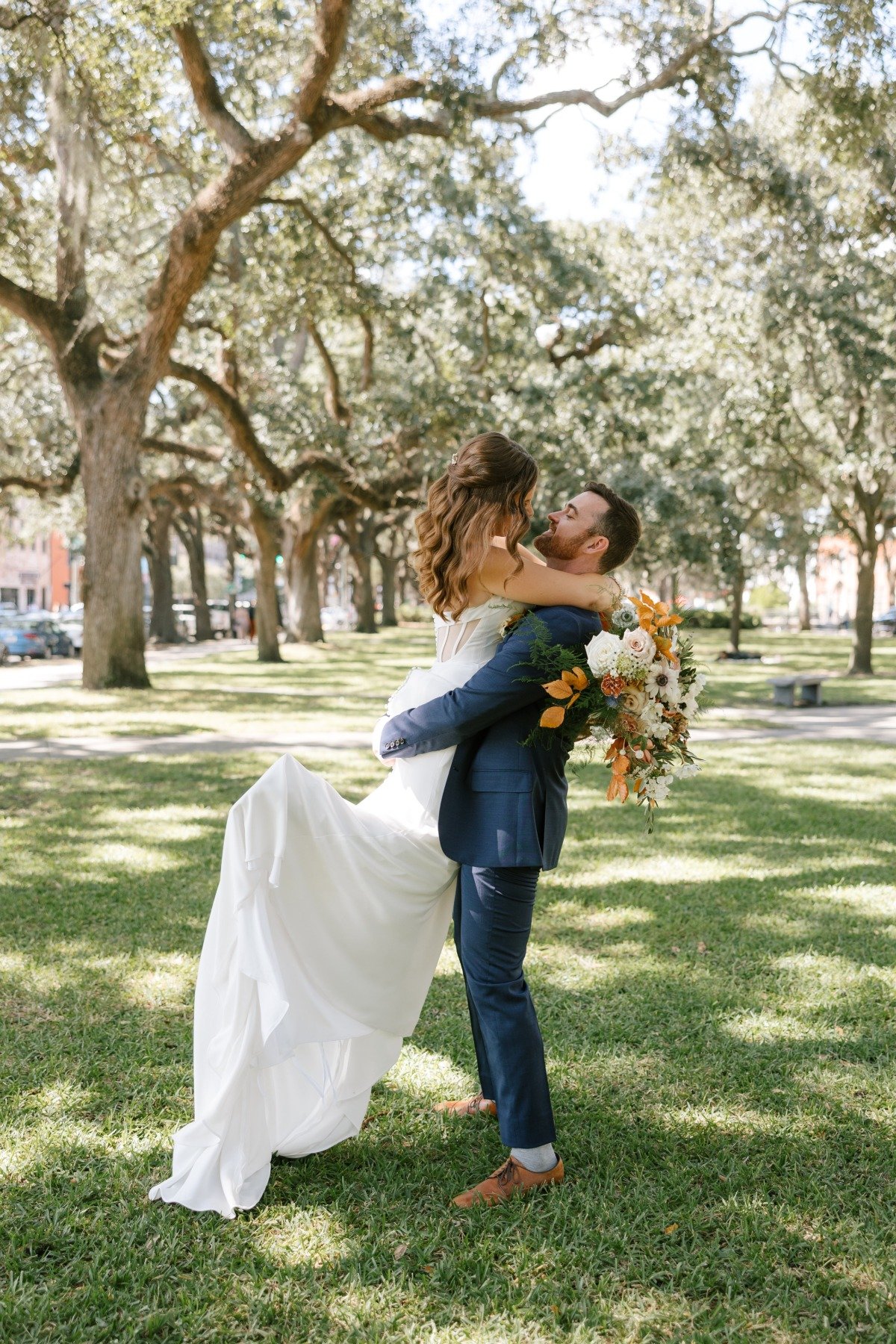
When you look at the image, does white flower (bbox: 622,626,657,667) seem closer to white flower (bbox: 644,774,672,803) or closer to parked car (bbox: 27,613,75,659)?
white flower (bbox: 644,774,672,803)

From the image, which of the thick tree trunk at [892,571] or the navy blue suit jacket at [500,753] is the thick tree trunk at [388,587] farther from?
the navy blue suit jacket at [500,753]

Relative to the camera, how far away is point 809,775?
10789mm

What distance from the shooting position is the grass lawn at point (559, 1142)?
8.75 ft

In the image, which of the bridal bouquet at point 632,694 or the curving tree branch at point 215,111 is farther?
the curving tree branch at point 215,111

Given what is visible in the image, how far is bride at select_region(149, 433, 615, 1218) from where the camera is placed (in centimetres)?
307

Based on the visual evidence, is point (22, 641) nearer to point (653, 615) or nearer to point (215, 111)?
point (215, 111)

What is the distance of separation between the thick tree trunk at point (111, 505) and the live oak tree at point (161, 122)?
0.02 m

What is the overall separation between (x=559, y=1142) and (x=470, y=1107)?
0.35 m

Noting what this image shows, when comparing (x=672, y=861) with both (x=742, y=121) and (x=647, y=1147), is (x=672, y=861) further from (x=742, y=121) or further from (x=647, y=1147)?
(x=742, y=121)

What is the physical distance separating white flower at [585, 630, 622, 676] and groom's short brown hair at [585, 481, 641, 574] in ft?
1.12

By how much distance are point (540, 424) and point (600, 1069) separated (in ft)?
59.6

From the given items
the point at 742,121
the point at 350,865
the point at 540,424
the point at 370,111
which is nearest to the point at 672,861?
the point at 350,865

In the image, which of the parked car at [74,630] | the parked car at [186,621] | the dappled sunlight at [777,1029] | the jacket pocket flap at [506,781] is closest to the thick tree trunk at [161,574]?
the parked car at [74,630]

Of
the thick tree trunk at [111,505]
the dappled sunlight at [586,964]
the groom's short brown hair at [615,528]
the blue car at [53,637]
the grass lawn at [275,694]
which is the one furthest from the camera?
the blue car at [53,637]
